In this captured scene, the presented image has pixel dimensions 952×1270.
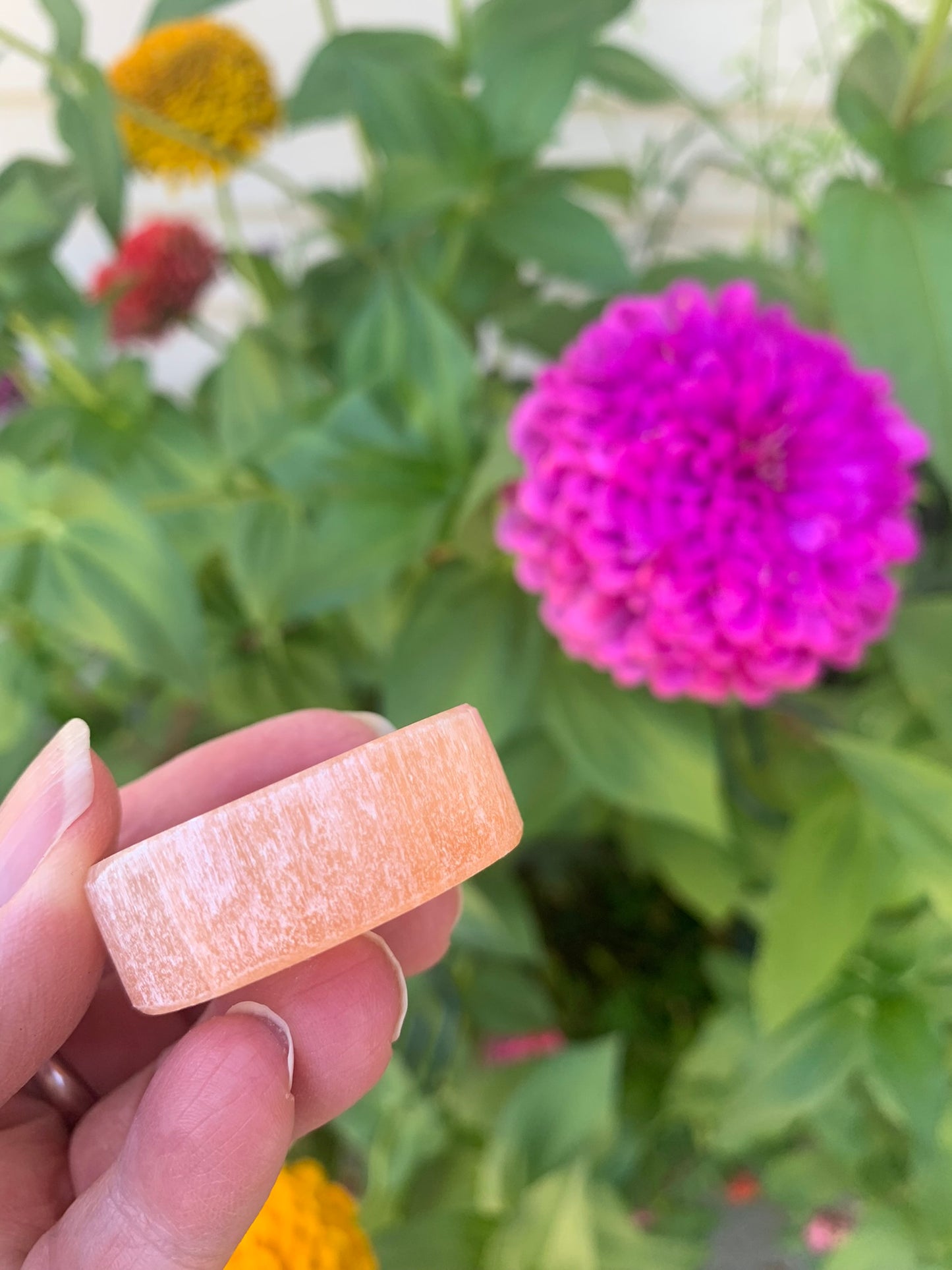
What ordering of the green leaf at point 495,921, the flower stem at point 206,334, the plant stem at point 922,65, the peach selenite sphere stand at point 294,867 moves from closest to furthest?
the peach selenite sphere stand at point 294,867 < the plant stem at point 922,65 < the green leaf at point 495,921 < the flower stem at point 206,334

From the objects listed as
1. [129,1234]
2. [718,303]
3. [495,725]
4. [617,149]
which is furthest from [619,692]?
[617,149]

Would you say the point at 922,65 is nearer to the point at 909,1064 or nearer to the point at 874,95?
the point at 874,95

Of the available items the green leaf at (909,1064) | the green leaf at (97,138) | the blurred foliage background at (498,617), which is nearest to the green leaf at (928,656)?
the blurred foliage background at (498,617)

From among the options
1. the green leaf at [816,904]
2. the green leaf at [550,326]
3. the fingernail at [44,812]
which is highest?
the green leaf at [550,326]

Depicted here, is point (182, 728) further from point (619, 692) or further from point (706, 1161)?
point (706, 1161)

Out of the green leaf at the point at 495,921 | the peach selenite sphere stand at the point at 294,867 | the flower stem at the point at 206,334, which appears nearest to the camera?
the peach selenite sphere stand at the point at 294,867

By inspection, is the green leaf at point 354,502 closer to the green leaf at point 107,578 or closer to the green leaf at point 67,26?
the green leaf at point 107,578

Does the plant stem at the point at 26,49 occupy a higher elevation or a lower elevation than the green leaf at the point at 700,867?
higher
